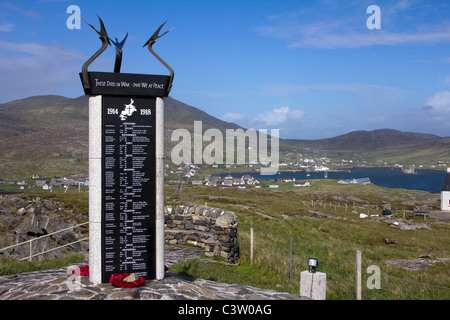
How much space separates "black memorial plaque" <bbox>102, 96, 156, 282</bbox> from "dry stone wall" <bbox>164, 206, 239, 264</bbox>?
596 centimetres

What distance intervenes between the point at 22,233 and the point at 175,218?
7.47 metres

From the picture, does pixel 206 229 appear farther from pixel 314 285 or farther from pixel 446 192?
pixel 446 192

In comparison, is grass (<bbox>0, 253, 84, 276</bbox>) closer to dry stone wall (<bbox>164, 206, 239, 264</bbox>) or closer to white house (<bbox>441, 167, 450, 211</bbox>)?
dry stone wall (<bbox>164, 206, 239, 264</bbox>)

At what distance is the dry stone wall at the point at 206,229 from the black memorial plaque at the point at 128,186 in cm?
596

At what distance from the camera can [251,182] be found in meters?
156

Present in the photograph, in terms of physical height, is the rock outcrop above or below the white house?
above

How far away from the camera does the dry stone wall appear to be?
15.2 meters

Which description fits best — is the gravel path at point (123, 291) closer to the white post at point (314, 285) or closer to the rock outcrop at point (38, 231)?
the white post at point (314, 285)

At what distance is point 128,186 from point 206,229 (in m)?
8.68

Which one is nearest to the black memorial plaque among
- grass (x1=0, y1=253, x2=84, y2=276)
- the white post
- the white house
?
the white post

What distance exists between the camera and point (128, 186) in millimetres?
9312

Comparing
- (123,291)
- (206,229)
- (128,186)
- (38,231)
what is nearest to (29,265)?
(128,186)
